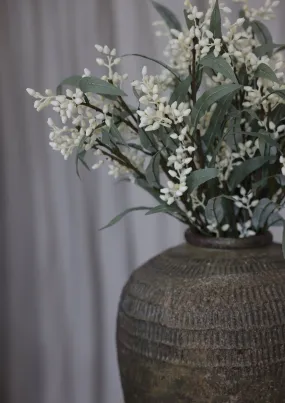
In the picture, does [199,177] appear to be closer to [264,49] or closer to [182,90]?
[182,90]

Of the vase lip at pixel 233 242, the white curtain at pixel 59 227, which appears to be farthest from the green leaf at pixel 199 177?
the white curtain at pixel 59 227

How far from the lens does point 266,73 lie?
84cm

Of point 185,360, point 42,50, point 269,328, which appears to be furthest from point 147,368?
point 42,50

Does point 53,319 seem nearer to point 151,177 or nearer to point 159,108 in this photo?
point 151,177

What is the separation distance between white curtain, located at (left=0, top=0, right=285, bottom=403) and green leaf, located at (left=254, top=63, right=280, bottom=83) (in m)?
0.49

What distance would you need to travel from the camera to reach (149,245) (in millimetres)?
1386

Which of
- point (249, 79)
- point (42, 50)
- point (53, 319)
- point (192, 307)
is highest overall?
point (42, 50)

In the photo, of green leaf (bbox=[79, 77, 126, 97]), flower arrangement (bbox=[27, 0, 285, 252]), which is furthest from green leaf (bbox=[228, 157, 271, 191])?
green leaf (bbox=[79, 77, 126, 97])

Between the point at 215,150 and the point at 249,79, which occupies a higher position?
the point at 249,79

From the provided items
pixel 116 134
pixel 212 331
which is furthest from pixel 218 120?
pixel 212 331

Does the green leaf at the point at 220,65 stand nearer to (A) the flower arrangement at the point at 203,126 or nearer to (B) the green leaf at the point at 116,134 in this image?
(A) the flower arrangement at the point at 203,126

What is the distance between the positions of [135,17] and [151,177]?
0.54m

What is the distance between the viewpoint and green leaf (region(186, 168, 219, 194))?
83cm

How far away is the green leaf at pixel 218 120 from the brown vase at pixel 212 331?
165mm
